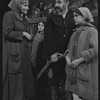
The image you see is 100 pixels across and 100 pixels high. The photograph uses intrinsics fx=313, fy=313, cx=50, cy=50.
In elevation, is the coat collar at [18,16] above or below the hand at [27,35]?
above

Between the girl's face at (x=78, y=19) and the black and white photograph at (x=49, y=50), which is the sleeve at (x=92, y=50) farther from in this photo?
the girl's face at (x=78, y=19)

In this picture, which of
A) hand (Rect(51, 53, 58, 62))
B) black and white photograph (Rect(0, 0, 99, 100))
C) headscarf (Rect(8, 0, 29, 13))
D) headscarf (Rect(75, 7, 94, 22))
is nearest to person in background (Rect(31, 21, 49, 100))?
black and white photograph (Rect(0, 0, 99, 100))

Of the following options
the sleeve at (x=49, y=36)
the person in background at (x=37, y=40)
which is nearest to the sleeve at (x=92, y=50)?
the sleeve at (x=49, y=36)

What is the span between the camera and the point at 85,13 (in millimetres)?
4242

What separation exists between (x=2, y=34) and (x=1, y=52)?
268 millimetres

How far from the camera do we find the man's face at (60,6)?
14.4 feet

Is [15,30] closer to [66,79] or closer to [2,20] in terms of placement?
[2,20]

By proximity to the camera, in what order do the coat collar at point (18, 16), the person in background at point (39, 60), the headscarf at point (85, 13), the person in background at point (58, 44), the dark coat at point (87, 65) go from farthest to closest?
the coat collar at point (18, 16) < the person in background at point (39, 60) < the person in background at point (58, 44) < the headscarf at point (85, 13) < the dark coat at point (87, 65)

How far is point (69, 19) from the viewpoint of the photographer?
4.34 m

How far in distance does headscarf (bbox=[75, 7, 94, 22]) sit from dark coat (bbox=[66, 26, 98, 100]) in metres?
0.12

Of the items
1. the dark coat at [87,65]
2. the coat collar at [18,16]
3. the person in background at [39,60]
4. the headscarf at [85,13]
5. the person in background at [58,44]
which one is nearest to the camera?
the dark coat at [87,65]

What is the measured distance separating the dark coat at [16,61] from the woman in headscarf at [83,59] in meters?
0.63

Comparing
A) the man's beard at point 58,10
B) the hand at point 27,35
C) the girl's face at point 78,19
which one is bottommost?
the hand at point 27,35

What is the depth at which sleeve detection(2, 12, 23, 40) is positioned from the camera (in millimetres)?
4536
